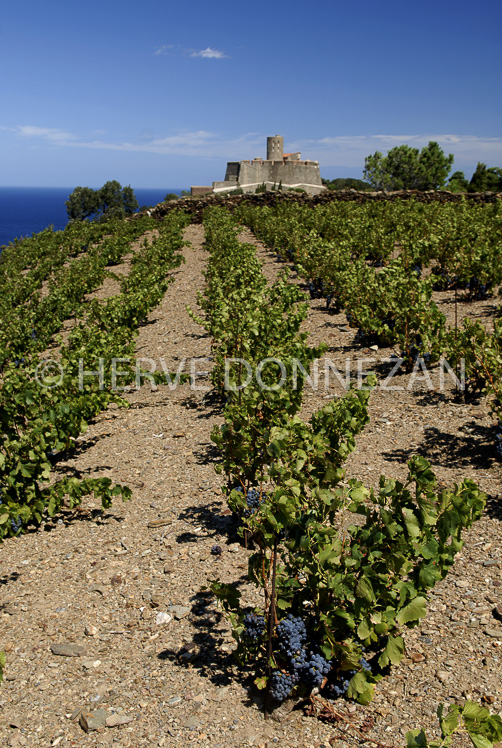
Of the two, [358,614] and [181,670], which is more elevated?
[358,614]

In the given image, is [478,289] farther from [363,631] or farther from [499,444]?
[363,631]

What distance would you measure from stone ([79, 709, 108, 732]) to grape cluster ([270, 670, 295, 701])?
33.6 inches

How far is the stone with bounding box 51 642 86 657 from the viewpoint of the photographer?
3215 mm

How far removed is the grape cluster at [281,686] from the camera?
8.67ft

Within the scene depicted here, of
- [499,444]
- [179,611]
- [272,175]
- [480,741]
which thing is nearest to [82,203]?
[272,175]

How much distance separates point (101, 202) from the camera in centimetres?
7806

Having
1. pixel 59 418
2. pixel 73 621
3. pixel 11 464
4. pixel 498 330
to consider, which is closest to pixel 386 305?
pixel 498 330

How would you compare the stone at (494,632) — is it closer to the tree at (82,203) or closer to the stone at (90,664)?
the stone at (90,664)

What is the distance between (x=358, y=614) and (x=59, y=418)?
3413 mm

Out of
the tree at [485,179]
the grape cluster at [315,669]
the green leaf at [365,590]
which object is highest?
the tree at [485,179]

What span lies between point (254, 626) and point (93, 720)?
0.90m

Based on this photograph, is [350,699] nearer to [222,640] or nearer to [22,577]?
[222,640]

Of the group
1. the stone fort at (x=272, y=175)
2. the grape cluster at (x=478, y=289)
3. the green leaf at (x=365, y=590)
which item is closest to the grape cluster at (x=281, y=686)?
the green leaf at (x=365, y=590)

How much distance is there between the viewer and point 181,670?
305 cm
